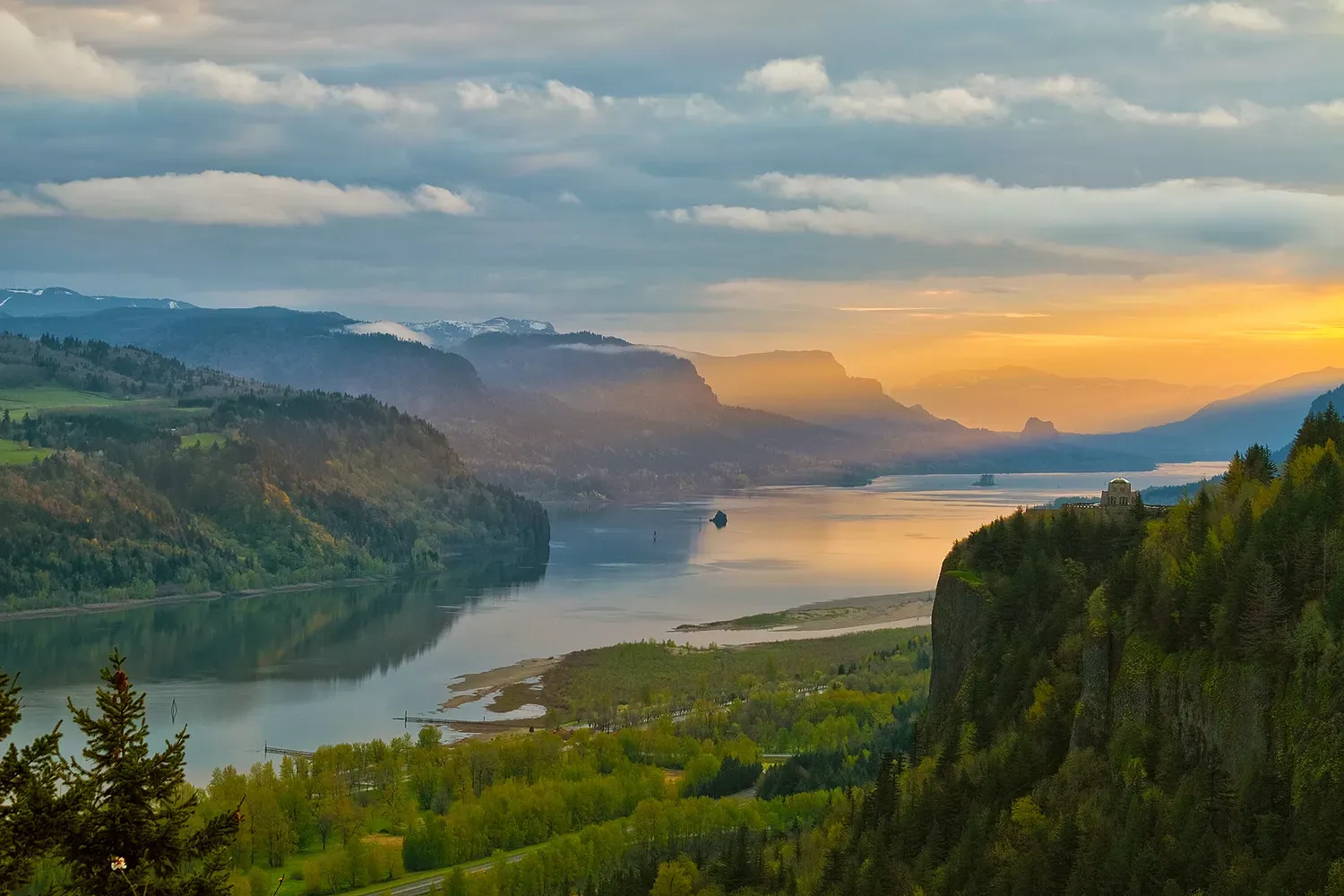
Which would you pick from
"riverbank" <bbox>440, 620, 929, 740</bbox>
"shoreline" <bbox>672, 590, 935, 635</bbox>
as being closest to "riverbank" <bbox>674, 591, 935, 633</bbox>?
"shoreline" <bbox>672, 590, 935, 635</bbox>

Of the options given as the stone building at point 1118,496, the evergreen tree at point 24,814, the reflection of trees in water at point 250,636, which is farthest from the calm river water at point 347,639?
the evergreen tree at point 24,814

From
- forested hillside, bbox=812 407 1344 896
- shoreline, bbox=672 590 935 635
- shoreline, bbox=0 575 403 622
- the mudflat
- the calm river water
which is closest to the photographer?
forested hillside, bbox=812 407 1344 896

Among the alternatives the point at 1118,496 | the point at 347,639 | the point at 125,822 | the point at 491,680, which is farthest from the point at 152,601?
the point at 125,822

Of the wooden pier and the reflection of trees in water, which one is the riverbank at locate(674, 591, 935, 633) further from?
the wooden pier

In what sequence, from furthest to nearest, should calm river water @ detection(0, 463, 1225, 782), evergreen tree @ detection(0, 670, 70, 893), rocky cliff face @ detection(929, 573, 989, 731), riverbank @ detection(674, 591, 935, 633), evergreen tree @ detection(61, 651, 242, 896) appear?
riverbank @ detection(674, 591, 935, 633) → calm river water @ detection(0, 463, 1225, 782) → rocky cliff face @ detection(929, 573, 989, 731) → evergreen tree @ detection(61, 651, 242, 896) → evergreen tree @ detection(0, 670, 70, 893)

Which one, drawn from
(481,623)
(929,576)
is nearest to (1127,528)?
(481,623)

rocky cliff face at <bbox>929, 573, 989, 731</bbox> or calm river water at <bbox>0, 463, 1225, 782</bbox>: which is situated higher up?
rocky cliff face at <bbox>929, 573, 989, 731</bbox>

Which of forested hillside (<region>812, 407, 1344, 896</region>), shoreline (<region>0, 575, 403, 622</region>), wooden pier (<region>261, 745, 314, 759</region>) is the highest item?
forested hillside (<region>812, 407, 1344, 896</region>)
